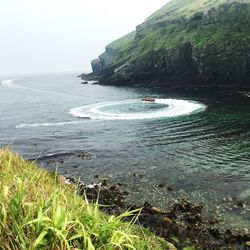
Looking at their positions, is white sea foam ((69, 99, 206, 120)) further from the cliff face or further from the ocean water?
the cliff face

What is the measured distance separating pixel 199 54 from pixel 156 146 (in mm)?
77370

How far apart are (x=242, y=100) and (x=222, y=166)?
4980 centimetres

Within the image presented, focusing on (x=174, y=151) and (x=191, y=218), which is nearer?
(x=191, y=218)

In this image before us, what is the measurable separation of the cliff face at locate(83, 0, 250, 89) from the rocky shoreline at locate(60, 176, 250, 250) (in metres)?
84.0

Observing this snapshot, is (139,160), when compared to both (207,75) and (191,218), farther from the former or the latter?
(207,75)

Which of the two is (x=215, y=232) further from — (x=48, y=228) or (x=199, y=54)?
(x=199, y=54)

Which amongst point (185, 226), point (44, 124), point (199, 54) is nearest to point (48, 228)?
point (185, 226)

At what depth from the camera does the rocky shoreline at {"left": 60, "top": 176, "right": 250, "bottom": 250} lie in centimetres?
2134

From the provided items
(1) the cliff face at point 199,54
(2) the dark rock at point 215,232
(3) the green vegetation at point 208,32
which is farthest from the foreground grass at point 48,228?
(3) the green vegetation at point 208,32

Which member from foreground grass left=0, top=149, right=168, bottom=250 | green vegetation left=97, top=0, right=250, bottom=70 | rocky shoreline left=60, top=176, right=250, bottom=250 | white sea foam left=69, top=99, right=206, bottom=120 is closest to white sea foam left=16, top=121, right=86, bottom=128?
white sea foam left=69, top=99, right=206, bottom=120

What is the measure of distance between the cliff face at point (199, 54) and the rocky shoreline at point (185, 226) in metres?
84.0

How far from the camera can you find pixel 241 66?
101 m

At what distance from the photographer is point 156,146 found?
151 feet

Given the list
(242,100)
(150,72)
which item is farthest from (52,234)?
(150,72)
